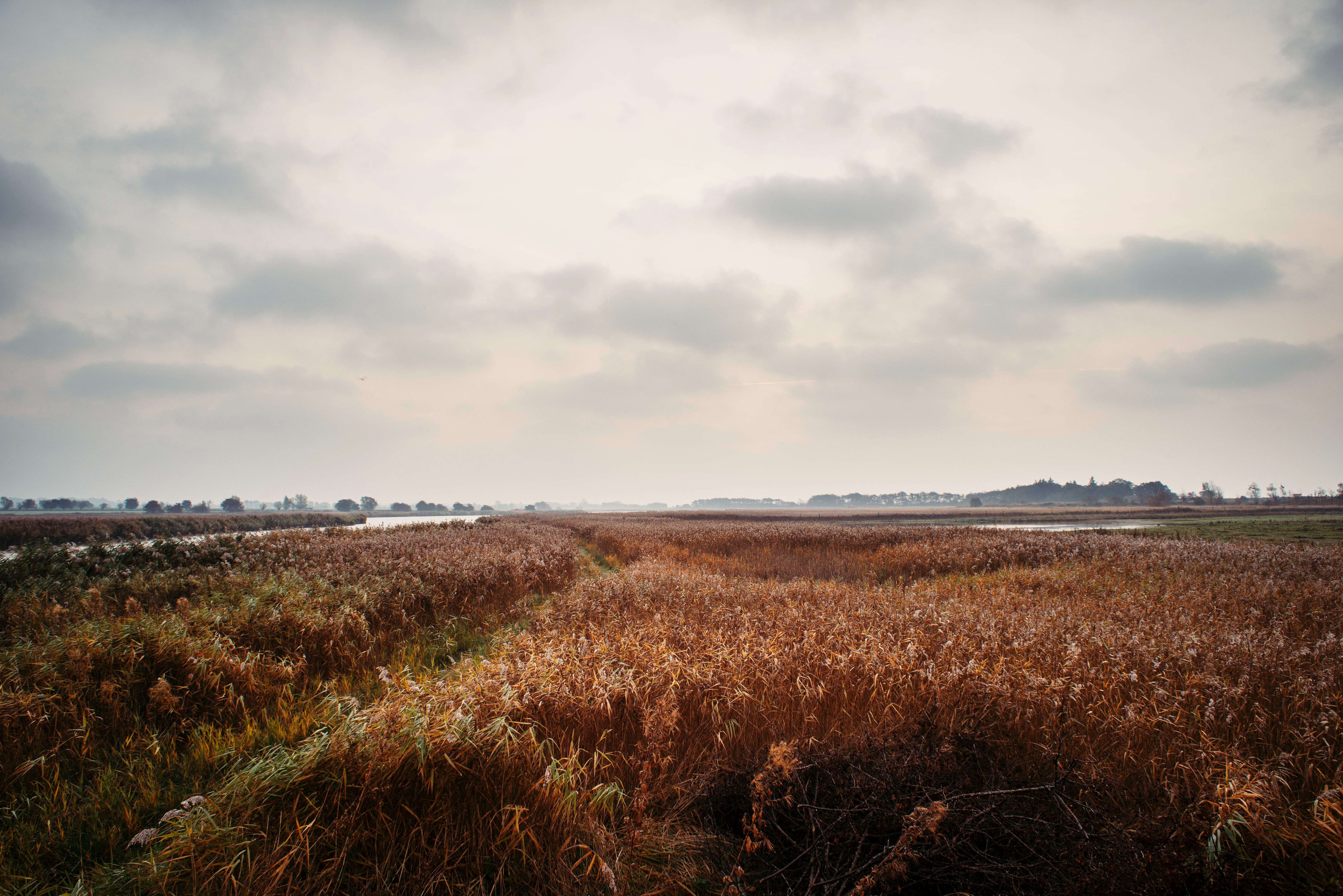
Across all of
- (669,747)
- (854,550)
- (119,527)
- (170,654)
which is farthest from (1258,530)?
(119,527)

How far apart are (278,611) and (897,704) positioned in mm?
8527

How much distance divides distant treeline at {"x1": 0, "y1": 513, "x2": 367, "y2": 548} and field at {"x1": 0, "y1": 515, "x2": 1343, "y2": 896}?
43.8ft

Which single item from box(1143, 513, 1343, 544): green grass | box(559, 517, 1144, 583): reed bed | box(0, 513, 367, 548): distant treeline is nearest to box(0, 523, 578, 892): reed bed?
box(0, 513, 367, 548): distant treeline

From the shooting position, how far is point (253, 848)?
2.99 m

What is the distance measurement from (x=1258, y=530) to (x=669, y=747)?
53.7m

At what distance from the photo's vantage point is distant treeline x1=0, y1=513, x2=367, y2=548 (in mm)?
35312

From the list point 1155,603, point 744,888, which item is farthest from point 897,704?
point 1155,603

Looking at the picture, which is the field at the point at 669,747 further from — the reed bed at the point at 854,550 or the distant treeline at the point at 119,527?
the distant treeline at the point at 119,527

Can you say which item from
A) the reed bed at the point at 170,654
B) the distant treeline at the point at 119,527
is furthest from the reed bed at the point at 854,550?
the distant treeline at the point at 119,527

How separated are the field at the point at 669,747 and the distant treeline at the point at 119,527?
43.8ft

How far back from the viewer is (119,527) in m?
44.3

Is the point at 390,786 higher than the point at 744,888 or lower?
higher

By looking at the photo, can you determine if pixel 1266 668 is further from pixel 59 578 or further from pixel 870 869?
pixel 59 578

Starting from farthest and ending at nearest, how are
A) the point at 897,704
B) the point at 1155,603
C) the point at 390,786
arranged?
the point at 1155,603 → the point at 897,704 → the point at 390,786
